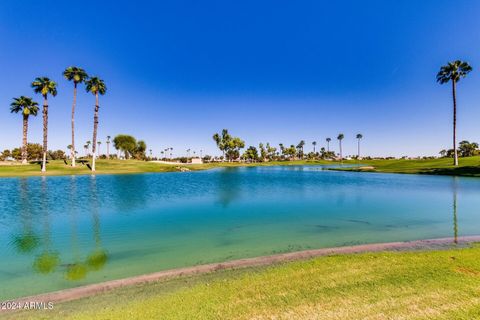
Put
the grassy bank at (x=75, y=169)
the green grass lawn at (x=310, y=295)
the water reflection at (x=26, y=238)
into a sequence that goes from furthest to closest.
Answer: the grassy bank at (x=75, y=169), the water reflection at (x=26, y=238), the green grass lawn at (x=310, y=295)

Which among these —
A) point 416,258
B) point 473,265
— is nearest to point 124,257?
point 416,258

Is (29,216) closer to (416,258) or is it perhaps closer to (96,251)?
(96,251)

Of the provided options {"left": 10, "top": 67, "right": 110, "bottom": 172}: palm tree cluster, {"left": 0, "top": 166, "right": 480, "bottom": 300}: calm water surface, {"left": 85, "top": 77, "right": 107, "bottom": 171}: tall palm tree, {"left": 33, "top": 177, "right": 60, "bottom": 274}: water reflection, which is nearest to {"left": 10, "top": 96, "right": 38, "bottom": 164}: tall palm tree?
{"left": 10, "top": 67, "right": 110, "bottom": 172}: palm tree cluster

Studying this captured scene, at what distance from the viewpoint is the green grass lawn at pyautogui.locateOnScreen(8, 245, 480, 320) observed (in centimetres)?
515

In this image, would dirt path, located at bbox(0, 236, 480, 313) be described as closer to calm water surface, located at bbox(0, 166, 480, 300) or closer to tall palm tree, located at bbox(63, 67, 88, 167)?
calm water surface, located at bbox(0, 166, 480, 300)

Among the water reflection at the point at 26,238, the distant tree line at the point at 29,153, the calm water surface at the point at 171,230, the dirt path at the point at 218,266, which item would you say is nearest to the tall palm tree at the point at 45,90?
the calm water surface at the point at 171,230

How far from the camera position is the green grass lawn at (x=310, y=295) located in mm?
5152

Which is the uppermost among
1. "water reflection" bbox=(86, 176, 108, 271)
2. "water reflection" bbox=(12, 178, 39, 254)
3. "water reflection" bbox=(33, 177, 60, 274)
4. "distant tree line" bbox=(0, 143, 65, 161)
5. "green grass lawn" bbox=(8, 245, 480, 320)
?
"distant tree line" bbox=(0, 143, 65, 161)

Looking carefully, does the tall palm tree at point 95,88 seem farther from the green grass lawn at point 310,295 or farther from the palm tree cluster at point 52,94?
the green grass lawn at point 310,295

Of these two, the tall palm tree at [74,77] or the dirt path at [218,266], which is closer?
the dirt path at [218,266]

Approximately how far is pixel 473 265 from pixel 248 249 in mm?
7632

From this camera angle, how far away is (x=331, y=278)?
268 inches

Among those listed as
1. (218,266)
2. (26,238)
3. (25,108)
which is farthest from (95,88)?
(218,266)

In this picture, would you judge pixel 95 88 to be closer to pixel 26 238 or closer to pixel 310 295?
Answer: pixel 26 238
